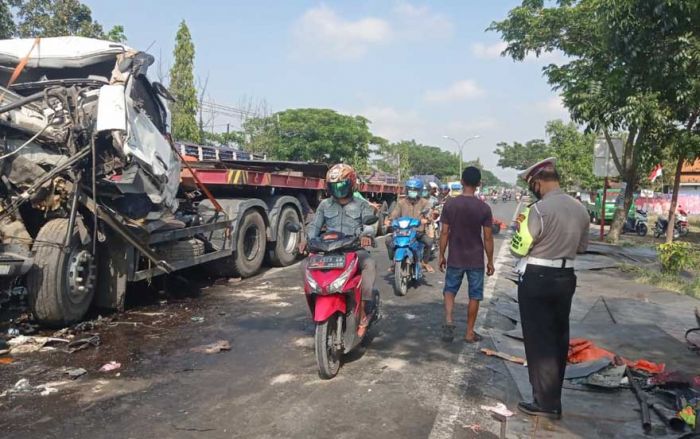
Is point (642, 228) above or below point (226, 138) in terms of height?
below

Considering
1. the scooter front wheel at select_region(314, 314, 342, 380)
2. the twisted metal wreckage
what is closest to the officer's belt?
the scooter front wheel at select_region(314, 314, 342, 380)

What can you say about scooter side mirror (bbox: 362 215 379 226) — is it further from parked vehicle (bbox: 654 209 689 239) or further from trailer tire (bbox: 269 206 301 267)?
parked vehicle (bbox: 654 209 689 239)

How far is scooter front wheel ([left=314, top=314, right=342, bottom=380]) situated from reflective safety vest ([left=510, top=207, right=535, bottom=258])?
5.18ft

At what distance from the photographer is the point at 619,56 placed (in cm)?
963

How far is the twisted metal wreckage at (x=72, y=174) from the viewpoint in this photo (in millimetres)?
5488

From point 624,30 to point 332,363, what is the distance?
739 centimetres

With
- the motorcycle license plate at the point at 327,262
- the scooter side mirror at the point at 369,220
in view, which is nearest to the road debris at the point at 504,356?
the scooter side mirror at the point at 369,220

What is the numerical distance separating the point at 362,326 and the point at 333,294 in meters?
0.65

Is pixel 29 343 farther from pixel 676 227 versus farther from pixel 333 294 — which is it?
pixel 676 227

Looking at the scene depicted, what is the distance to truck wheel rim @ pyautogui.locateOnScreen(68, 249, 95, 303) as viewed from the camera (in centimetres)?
575

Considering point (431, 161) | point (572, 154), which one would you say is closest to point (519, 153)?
point (431, 161)

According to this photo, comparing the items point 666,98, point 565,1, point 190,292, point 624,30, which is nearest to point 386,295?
point 190,292

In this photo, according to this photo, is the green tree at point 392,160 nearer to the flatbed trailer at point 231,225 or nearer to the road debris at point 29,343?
the flatbed trailer at point 231,225

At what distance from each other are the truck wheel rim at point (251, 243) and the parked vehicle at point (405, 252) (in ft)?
8.36
